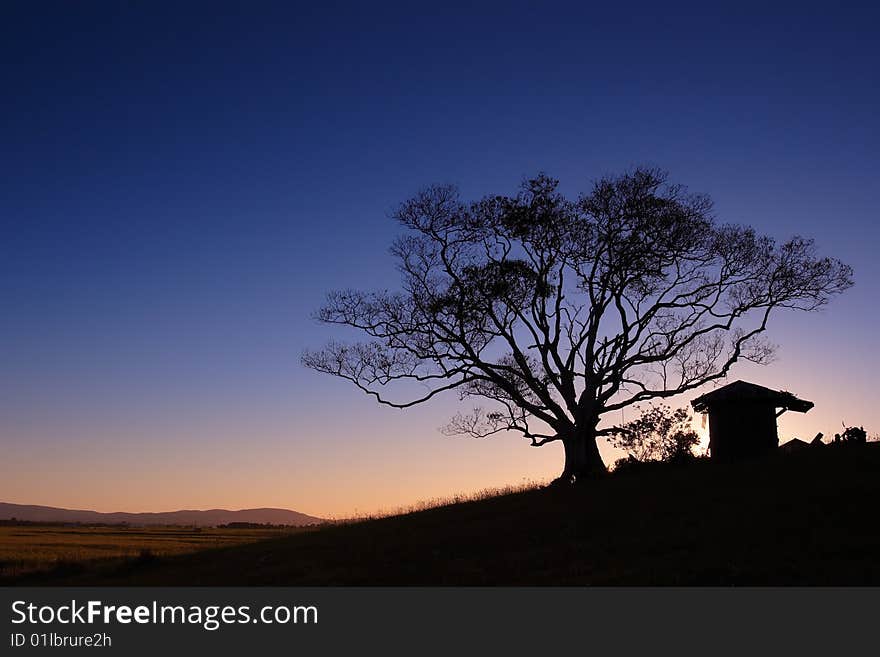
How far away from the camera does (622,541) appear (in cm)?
2186

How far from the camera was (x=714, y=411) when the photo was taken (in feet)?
122

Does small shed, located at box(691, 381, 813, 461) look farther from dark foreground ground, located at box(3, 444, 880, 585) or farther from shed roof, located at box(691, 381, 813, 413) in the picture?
dark foreground ground, located at box(3, 444, 880, 585)

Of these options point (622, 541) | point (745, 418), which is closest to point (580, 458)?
point (745, 418)

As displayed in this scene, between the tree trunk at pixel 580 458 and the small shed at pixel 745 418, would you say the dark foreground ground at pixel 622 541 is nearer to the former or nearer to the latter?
the tree trunk at pixel 580 458

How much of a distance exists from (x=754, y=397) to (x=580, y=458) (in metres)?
8.40

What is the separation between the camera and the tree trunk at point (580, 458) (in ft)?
118

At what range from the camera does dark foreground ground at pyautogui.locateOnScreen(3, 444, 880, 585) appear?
1788cm

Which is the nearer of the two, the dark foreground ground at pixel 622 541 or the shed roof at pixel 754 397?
the dark foreground ground at pixel 622 541

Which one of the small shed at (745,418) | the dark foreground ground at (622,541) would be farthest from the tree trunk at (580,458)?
the small shed at (745,418)

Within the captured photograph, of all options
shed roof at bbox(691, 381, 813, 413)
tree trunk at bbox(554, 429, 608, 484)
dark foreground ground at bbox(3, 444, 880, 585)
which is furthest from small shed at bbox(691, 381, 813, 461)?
tree trunk at bbox(554, 429, 608, 484)

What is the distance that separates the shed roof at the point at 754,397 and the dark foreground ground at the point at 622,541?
4.11 meters

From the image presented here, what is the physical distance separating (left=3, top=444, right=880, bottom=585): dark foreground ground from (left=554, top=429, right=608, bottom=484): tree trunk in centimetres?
257
